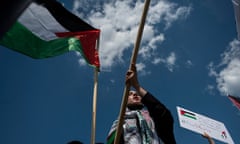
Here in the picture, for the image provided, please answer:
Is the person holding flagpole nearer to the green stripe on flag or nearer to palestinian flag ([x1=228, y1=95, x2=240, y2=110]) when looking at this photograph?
the green stripe on flag

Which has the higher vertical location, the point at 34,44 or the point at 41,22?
the point at 41,22

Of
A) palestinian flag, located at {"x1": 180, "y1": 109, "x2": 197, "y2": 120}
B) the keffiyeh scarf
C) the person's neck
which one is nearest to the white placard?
palestinian flag, located at {"x1": 180, "y1": 109, "x2": 197, "y2": 120}

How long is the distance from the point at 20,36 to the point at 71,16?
4.91 ft

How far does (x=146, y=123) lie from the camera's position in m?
3.10

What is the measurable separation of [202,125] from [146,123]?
3078 mm

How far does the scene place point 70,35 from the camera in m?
6.40

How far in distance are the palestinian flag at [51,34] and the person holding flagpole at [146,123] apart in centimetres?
274

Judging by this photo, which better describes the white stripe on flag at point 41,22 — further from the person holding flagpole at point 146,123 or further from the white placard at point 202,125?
the person holding flagpole at point 146,123

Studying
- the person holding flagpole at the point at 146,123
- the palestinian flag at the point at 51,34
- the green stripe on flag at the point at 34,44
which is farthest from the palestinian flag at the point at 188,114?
the person holding flagpole at the point at 146,123

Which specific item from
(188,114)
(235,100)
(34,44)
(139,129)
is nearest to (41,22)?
(34,44)

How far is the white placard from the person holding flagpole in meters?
2.51

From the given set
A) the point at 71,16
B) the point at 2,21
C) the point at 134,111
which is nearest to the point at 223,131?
the point at 134,111

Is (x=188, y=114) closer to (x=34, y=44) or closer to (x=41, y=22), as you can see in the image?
(x=34, y=44)

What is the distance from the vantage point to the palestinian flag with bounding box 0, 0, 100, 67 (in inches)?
221
